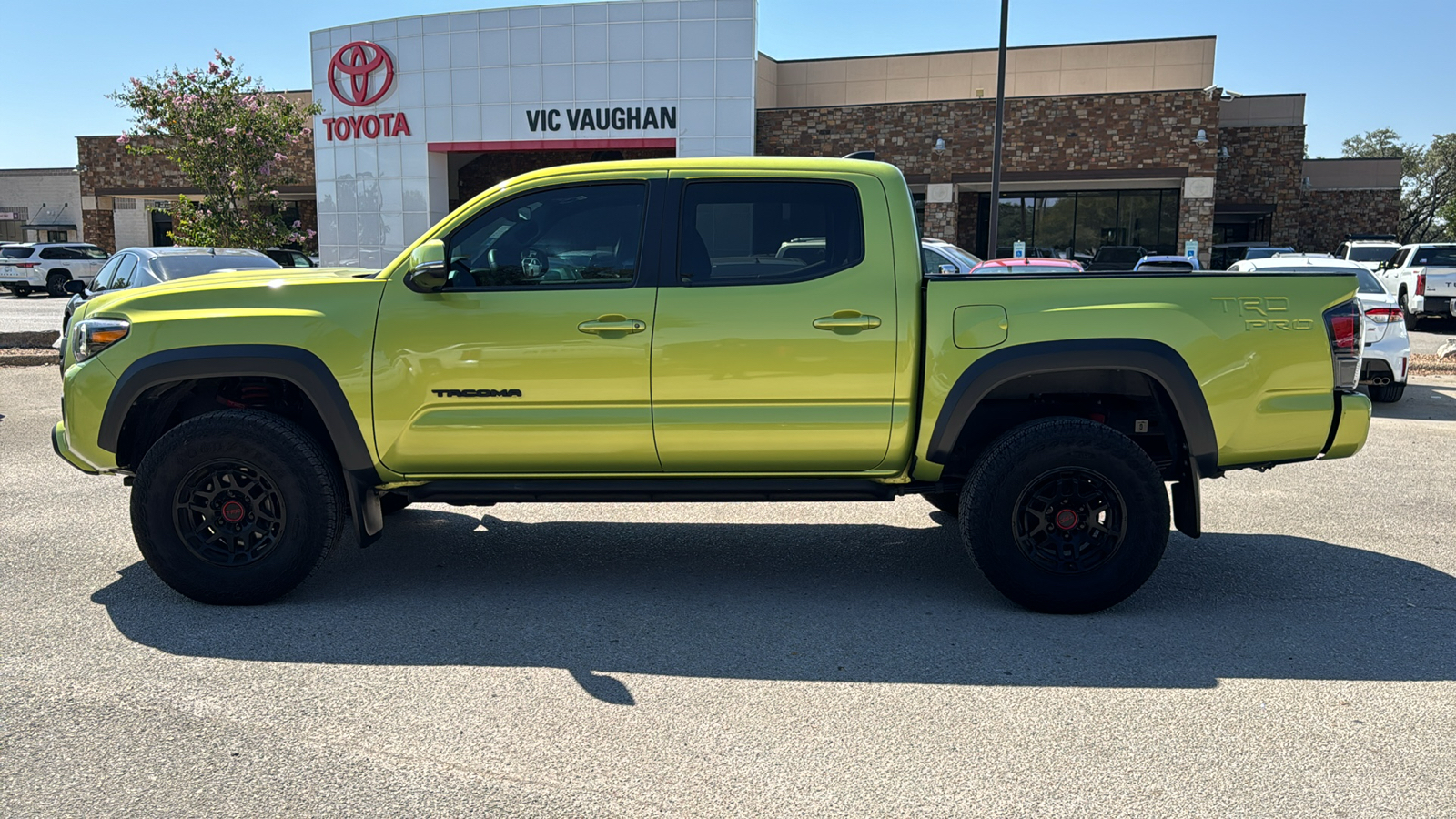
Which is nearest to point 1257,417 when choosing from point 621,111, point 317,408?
point 317,408

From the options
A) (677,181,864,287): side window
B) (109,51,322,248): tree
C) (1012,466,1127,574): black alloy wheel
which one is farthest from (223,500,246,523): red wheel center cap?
(109,51,322,248): tree

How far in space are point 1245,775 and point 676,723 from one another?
1828 mm

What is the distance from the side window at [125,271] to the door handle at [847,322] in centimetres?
1050

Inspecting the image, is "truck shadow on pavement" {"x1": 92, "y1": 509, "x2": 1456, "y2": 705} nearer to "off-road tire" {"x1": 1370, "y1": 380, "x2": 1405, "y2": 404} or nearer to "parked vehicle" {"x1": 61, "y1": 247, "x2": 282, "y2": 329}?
"off-road tire" {"x1": 1370, "y1": 380, "x2": 1405, "y2": 404}

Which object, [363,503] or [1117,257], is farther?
[1117,257]

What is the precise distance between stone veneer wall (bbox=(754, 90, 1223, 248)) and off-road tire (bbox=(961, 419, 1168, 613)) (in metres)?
25.1

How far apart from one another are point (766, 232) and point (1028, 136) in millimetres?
25388

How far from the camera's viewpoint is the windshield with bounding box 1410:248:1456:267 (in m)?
21.6

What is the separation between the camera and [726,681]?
4.17m

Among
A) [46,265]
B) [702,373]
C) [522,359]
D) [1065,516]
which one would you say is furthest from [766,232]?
[46,265]

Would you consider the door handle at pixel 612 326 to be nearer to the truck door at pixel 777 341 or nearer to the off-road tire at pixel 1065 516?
the truck door at pixel 777 341

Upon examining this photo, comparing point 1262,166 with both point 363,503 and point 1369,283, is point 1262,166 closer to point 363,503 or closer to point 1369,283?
point 1369,283

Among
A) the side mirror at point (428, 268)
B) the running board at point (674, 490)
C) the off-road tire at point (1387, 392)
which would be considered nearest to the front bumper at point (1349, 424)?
the running board at point (674, 490)

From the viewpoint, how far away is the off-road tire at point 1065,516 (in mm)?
4809
